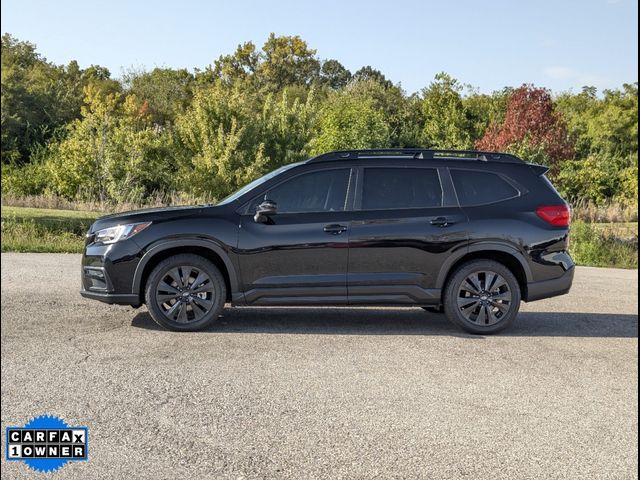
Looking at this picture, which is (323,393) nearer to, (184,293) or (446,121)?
(184,293)

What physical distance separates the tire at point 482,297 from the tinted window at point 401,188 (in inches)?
32.8

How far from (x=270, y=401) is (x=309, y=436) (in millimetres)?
783

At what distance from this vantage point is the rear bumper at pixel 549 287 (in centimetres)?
804

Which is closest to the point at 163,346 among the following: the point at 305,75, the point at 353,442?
the point at 353,442

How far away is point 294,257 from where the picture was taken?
770 cm

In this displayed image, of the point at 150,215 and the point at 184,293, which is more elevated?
the point at 150,215

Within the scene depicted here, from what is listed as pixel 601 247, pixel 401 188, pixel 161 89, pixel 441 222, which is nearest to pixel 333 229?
pixel 401 188

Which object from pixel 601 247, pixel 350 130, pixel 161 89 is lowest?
pixel 601 247

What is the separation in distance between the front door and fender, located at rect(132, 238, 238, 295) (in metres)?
0.11

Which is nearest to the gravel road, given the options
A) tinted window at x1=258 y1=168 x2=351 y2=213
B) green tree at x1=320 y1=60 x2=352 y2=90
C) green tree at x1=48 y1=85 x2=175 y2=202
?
tinted window at x1=258 y1=168 x2=351 y2=213

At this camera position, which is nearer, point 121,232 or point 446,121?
point 121,232

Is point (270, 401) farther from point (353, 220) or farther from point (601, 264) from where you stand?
point (601, 264)

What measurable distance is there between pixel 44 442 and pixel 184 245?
5.12m

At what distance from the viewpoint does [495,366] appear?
6602 mm
